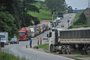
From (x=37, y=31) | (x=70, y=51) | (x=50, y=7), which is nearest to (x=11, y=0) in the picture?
(x=70, y=51)

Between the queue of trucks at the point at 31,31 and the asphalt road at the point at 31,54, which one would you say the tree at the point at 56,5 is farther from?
the asphalt road at the point at 31,54

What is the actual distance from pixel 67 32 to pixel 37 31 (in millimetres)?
59221

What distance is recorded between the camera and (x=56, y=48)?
46625mm

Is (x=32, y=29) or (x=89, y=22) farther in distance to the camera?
(x=32, y=29)

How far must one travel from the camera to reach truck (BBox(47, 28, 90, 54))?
144 feet

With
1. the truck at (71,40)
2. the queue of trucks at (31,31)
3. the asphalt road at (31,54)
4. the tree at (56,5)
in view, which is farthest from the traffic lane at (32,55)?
the tree at (56,5)

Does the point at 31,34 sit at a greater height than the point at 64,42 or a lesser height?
lesser

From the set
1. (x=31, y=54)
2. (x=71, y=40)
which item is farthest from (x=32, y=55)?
(x=71, y=40)

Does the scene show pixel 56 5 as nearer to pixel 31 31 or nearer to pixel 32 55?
pixel 31 31

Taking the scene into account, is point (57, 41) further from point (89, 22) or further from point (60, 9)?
point (60, 9)

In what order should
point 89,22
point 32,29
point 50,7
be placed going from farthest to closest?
point 50,7 < point 32,29 < point 89,22

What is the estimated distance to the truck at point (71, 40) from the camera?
144ft

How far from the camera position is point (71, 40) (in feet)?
147

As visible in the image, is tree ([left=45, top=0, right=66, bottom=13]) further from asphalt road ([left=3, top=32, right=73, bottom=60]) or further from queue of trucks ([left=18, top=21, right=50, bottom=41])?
asphalt road ([left=3, top=32, right=73, bottom=60])
